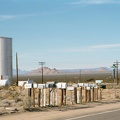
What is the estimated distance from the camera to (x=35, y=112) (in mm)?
20734

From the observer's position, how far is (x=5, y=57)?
4500 centimetres

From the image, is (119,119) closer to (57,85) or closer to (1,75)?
(57,85)

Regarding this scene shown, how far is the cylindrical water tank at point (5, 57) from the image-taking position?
44.7 metres

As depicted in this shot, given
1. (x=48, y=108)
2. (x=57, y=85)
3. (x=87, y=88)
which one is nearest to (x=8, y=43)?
(x=87, y=88)

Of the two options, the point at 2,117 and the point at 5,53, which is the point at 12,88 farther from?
the point at 2,117

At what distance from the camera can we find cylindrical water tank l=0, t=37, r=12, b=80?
4466cm

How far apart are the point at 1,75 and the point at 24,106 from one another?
77.0ft

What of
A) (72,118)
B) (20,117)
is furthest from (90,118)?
(20,117)

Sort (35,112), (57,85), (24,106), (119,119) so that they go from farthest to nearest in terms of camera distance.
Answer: (57,85) → (24,106) → (35,112) → (119,119)

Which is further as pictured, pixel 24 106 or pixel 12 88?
pixel 12 88

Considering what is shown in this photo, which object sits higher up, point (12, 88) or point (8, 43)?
point (8, 43)

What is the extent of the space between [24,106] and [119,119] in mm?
6734

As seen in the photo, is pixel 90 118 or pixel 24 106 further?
pixel 24 106

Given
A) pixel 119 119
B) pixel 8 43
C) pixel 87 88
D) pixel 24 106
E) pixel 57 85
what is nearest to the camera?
pixel 119 119
